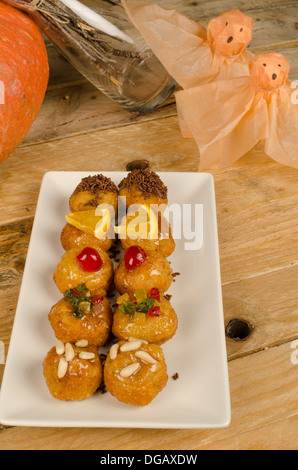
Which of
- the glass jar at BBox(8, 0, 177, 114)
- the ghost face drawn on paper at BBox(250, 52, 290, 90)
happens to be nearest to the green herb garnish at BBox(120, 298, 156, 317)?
the ghost face drawn on paper at BBox(250, 52, 290, 90)

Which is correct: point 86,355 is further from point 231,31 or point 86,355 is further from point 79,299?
point 231,31

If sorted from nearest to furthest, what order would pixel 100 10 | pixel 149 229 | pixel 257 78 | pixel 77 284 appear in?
pixel 77 284 → pixel 149 229 → pixel 257 78 → pixel 100 10

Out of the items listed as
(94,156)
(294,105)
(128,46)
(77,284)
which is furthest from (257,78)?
(77,284)

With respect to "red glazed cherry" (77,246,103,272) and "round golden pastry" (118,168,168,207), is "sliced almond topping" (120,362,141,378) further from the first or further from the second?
"round golden pastry" (118,168,168,207)

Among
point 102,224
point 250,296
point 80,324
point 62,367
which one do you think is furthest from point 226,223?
point 62,367

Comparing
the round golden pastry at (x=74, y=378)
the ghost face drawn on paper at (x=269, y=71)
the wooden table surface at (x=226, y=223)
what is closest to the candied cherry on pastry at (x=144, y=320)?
the round golden pastry at (x=74, y=378)

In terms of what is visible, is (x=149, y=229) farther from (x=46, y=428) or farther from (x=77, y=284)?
(x=46, y=428)
